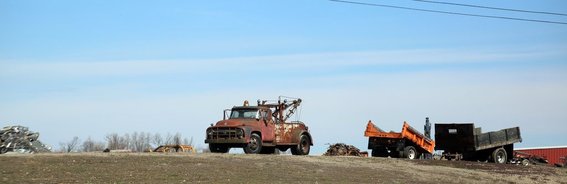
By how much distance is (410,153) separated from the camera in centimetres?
3406

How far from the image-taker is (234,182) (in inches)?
760

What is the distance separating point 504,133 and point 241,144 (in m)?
14.5

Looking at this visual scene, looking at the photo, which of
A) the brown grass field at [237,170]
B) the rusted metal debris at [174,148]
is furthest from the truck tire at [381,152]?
the rusted metal debris at [174,148]

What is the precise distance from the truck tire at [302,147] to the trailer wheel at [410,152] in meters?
4.79

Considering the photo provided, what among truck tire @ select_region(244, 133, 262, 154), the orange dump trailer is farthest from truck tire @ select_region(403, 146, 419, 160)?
truck tire @ select_region(244, 133, 262, 154)

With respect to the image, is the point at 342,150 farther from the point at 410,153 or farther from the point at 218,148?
the point at 218,148

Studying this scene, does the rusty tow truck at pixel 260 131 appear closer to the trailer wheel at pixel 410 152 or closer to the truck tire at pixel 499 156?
the trailer wheel at pixel 410 152

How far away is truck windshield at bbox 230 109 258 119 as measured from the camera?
98.2 ft

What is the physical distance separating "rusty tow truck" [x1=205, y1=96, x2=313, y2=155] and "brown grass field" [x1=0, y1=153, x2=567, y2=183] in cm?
238

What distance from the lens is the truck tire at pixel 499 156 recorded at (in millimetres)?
35394

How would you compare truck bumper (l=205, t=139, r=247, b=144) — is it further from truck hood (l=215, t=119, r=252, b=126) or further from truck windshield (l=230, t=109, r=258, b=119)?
truck windshield (l=230, t=109, r=258, b=119)

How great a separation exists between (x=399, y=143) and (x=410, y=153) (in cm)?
82

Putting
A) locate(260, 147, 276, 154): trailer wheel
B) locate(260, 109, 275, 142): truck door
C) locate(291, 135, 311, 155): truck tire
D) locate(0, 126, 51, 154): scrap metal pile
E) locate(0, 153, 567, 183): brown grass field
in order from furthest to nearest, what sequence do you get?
1. locate(291, 135, 311, 155): truck tire
2. locate(260, 147, 276, 154): trailer wheel
3. locate(260, 109, 275, 142): truck door
4. locate(0, 126, 51, 154): scrap metal pile
5. locate(0, 153, 567, 183): brown grass field

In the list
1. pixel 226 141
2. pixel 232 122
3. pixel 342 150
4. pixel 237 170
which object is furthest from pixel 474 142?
pixel 237 170
